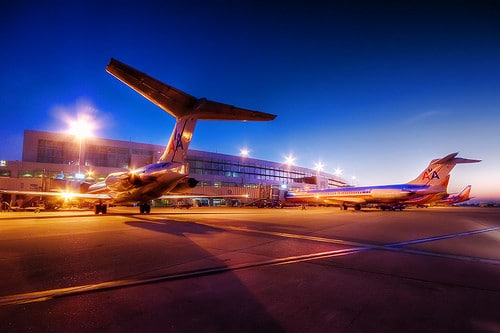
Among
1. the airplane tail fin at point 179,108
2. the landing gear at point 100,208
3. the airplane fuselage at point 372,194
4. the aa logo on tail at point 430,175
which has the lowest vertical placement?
the landing gear at point 100,208

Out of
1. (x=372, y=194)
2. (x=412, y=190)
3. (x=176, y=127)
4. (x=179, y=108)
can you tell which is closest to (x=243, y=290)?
(x=179, y=108)

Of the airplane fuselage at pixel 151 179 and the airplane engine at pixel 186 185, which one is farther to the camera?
the airplane engine at pixel 186 185

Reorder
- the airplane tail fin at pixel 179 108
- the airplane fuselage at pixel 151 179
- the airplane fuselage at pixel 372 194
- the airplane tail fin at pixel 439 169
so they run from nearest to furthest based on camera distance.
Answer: the airplane tail fin at pixel 179 108
the airplane fuselage at pixel 151 179
the airplane tail fin at pixel 439 169
the airplane fuselage at pixel 372 194

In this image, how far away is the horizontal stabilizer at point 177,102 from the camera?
9000mm

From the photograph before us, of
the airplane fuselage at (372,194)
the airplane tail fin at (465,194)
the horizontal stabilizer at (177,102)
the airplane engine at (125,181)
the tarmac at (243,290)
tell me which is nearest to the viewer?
the tarmac at (243,290)

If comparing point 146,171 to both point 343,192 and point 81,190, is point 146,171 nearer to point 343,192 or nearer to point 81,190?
point 81,190

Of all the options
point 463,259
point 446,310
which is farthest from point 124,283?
point 463,259

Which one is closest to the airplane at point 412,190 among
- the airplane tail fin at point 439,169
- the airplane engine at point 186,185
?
the airplane tail fin at point 439,169

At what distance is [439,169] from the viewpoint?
28.5 metres

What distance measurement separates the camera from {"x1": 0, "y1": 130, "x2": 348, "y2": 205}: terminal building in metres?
34.2

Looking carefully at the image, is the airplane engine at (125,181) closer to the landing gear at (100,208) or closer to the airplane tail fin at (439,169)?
the landing gear at (100,208)

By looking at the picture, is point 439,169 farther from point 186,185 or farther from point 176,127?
point 176,127

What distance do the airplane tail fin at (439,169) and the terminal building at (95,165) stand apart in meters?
21.4

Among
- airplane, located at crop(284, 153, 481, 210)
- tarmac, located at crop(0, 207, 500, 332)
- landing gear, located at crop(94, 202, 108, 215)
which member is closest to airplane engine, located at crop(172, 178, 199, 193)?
tarmac, located at crop(0, 207, 500, 332)
